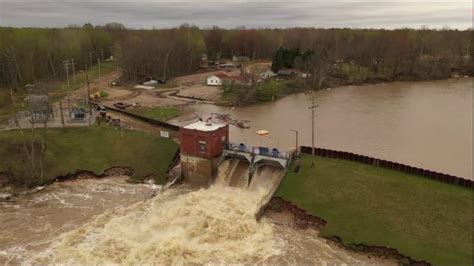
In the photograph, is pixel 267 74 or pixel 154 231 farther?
pixel 267 74

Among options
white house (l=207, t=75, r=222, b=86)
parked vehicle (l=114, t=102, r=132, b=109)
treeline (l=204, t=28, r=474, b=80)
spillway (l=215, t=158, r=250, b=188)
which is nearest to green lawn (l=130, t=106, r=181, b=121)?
parked vehicle (l=114, t=102, r=132, b=109)

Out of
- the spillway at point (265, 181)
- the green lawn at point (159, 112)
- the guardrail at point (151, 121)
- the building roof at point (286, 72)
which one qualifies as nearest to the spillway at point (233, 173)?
the spillway at point (265, 181)

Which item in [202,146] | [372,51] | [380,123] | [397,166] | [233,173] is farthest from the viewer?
[372,51]

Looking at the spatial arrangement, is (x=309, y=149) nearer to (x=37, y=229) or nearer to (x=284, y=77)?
(x=37, y=229)

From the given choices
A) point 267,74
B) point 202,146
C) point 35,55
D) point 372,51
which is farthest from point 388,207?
point 372,51

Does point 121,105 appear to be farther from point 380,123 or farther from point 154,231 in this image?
point 380,123

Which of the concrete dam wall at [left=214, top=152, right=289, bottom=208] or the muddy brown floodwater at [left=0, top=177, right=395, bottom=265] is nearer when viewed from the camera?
the muddy brown floodwater at [left=0, top=177, right=395, bottom=265]

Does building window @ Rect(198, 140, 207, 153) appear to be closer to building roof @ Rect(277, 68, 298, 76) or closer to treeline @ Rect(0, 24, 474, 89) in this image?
treeline @ Rect(0, 24, 474, 89)
